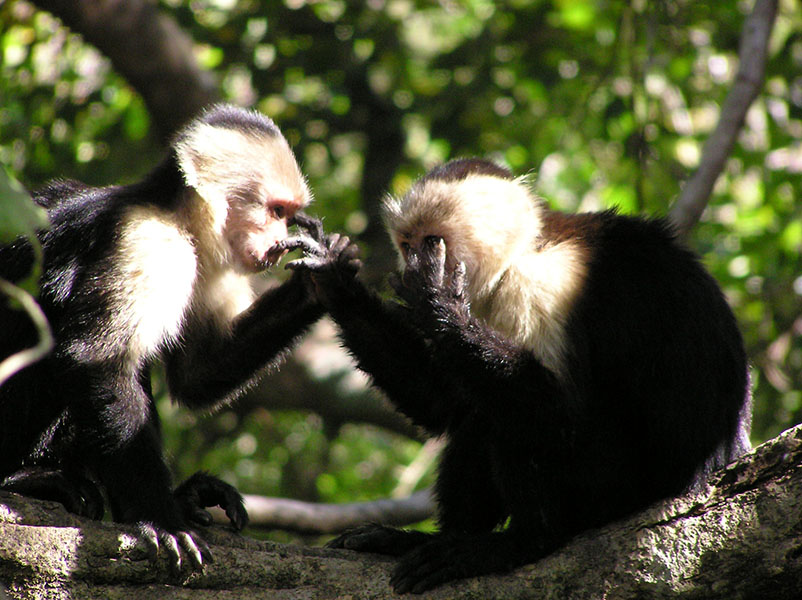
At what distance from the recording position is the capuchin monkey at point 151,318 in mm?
3572

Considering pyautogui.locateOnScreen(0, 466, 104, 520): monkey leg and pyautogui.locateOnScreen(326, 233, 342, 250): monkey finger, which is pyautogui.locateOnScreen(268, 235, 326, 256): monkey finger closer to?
pyautogui.locateOnScreen(326, 233, 342, 250): monkey finger

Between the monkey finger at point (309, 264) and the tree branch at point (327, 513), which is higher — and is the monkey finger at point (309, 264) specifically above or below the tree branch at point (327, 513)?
above

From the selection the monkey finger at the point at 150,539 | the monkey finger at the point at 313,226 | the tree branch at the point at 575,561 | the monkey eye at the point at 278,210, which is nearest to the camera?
the tree branch at the point at 575,561

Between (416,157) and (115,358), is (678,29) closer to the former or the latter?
(416,157)

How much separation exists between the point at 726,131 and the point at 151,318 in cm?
337

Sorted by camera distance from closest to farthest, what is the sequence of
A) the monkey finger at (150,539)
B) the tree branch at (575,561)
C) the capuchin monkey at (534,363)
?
the tree branch at (575,561) → the monkey finger at (150,539) → the capuchin monkey at (534,363)

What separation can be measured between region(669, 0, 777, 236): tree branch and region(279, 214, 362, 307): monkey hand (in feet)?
6.74

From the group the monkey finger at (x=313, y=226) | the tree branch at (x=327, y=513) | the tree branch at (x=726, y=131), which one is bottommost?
the tree branch at (x=327, y=513)

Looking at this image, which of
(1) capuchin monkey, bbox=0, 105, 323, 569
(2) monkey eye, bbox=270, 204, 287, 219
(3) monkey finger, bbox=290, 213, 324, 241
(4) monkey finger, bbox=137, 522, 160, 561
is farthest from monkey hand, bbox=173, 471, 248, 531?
(2) monkey eye, bbox=270, 204, 287, 219

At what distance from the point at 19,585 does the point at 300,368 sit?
13.0ft

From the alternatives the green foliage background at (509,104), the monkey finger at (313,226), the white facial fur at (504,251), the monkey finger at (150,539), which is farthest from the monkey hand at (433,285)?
the green foliage background at (509,104)

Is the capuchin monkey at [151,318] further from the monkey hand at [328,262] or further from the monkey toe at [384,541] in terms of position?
the monkey toe at [384,541]

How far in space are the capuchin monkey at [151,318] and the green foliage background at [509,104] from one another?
242cm

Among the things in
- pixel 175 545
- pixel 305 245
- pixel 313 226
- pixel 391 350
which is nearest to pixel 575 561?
pixel 391 350
